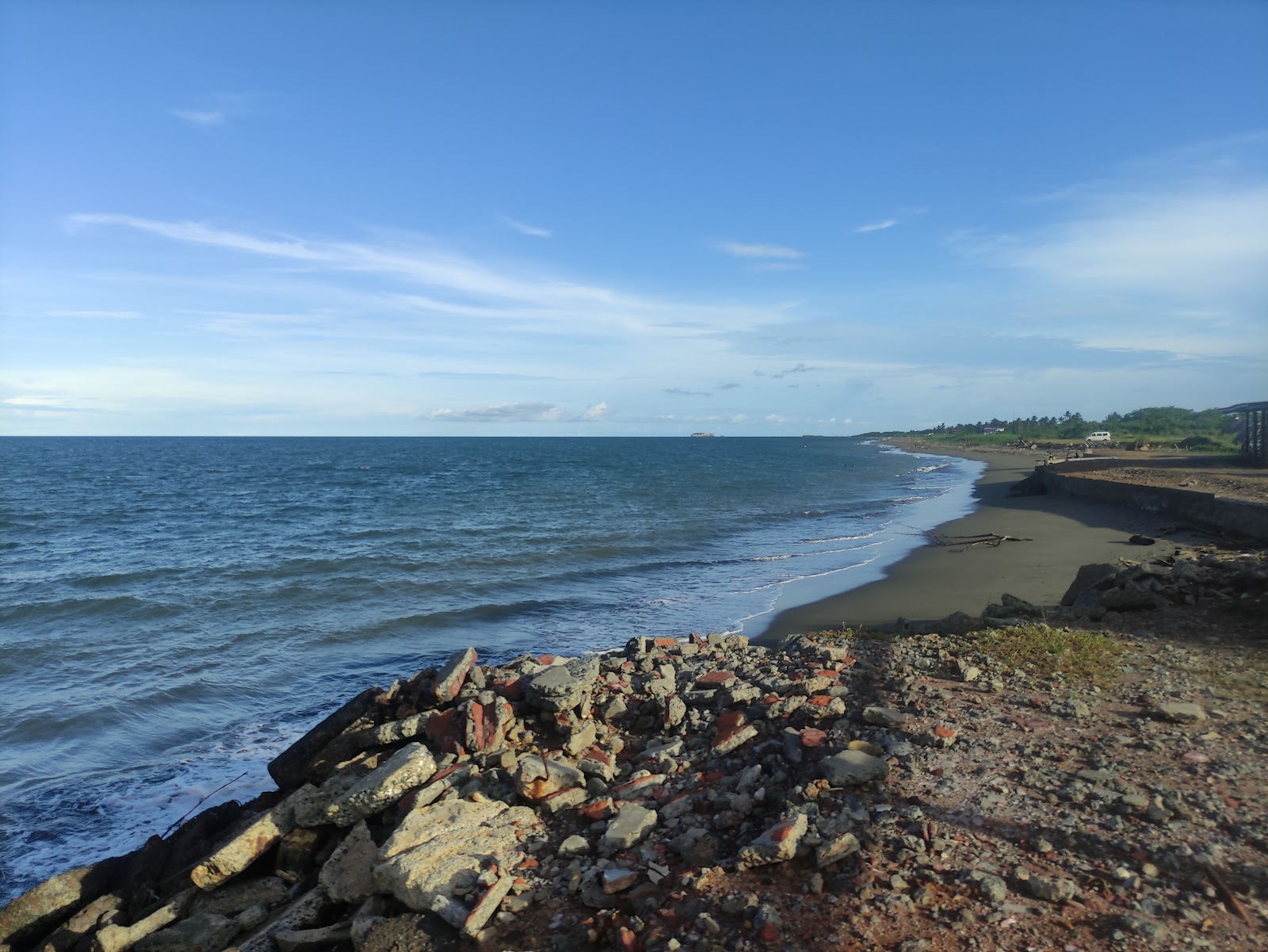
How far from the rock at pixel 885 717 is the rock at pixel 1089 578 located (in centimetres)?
692

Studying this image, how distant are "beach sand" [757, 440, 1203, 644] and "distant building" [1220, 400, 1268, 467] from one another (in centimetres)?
723

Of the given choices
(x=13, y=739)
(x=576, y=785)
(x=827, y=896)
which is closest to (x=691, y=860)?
(x=827, y=896)

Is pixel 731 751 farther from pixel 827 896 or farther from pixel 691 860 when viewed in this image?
pixel 827 896

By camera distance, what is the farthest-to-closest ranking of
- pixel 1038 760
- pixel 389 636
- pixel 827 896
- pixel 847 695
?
pixel 389 636 → pixel 847 695 → pixel 1038 760 → pixel 827 896

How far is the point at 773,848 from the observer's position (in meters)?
4.77

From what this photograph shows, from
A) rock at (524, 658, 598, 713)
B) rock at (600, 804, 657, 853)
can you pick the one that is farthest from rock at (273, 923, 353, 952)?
rock at (524, 658, 598, 713)

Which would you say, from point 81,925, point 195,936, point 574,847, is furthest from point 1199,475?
point 81,925

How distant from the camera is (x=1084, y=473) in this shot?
35.2m

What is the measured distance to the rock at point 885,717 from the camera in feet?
20.9

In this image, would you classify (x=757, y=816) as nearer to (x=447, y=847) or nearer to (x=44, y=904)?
(x=447, y=847)

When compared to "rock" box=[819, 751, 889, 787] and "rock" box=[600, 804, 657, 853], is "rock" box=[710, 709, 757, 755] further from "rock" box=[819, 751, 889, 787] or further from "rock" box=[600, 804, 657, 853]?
"rock" box=[600, 804, 657, 853]

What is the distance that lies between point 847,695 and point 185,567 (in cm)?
2117

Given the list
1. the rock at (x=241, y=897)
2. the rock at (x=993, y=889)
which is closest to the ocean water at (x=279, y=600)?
the rock at (x=241, y=897)

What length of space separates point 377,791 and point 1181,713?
700 cm
